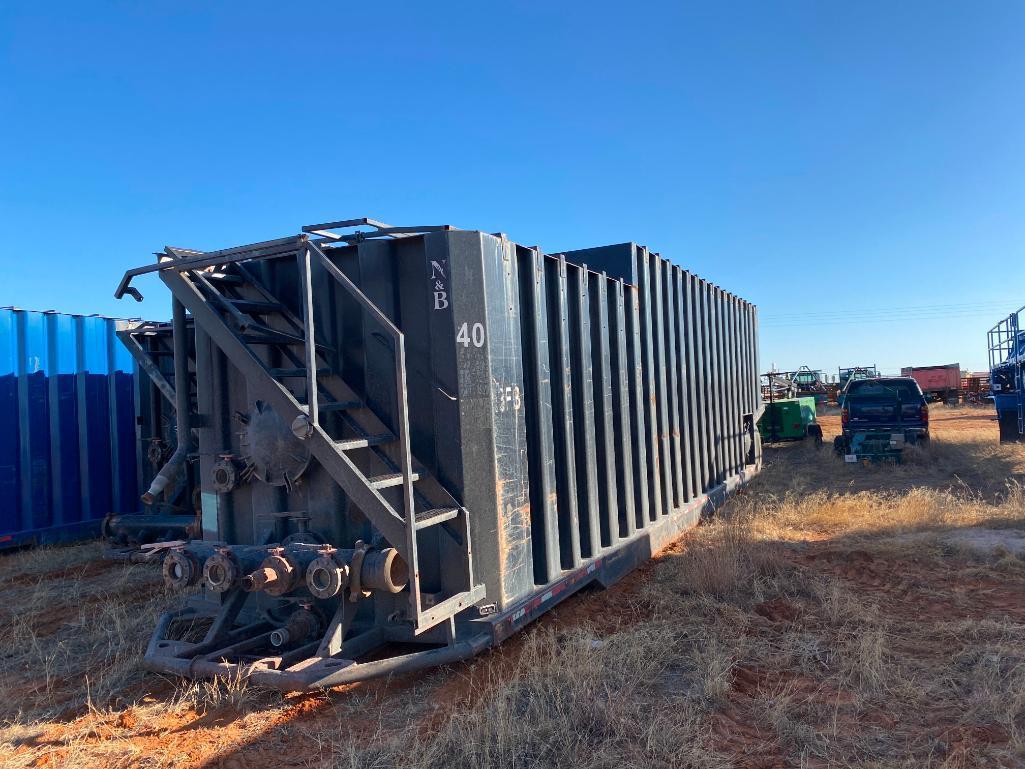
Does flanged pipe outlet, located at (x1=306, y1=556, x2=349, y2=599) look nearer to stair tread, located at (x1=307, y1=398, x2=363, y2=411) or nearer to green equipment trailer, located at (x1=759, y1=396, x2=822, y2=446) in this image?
stair tread, located at (x1=307, y1=398, x2=363, y2=411)

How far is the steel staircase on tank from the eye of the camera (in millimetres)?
4285

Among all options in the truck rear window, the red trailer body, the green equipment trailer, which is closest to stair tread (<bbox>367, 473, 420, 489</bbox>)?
the truck rear window

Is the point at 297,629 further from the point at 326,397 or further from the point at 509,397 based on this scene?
the point at 509,397

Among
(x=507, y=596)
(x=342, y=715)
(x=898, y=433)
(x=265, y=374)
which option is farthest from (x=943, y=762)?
(x=898, y=433)

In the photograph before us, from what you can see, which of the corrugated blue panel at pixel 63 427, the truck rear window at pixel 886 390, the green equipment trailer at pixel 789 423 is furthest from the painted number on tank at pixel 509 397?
the green equipment trailer at pixel 789 423

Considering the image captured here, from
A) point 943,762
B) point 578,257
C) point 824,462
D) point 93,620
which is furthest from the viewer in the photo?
point 824,462

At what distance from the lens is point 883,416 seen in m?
15.8

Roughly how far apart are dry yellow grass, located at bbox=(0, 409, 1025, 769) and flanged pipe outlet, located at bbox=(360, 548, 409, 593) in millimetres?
731

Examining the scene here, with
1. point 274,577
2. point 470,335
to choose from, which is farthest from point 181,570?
point 470,335

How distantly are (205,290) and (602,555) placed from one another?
3.97m

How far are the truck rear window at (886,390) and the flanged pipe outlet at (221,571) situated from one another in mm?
14778

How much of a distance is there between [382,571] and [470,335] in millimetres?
1604

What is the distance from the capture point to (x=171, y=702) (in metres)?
4.41

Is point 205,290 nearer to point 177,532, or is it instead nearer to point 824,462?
point 177,532
